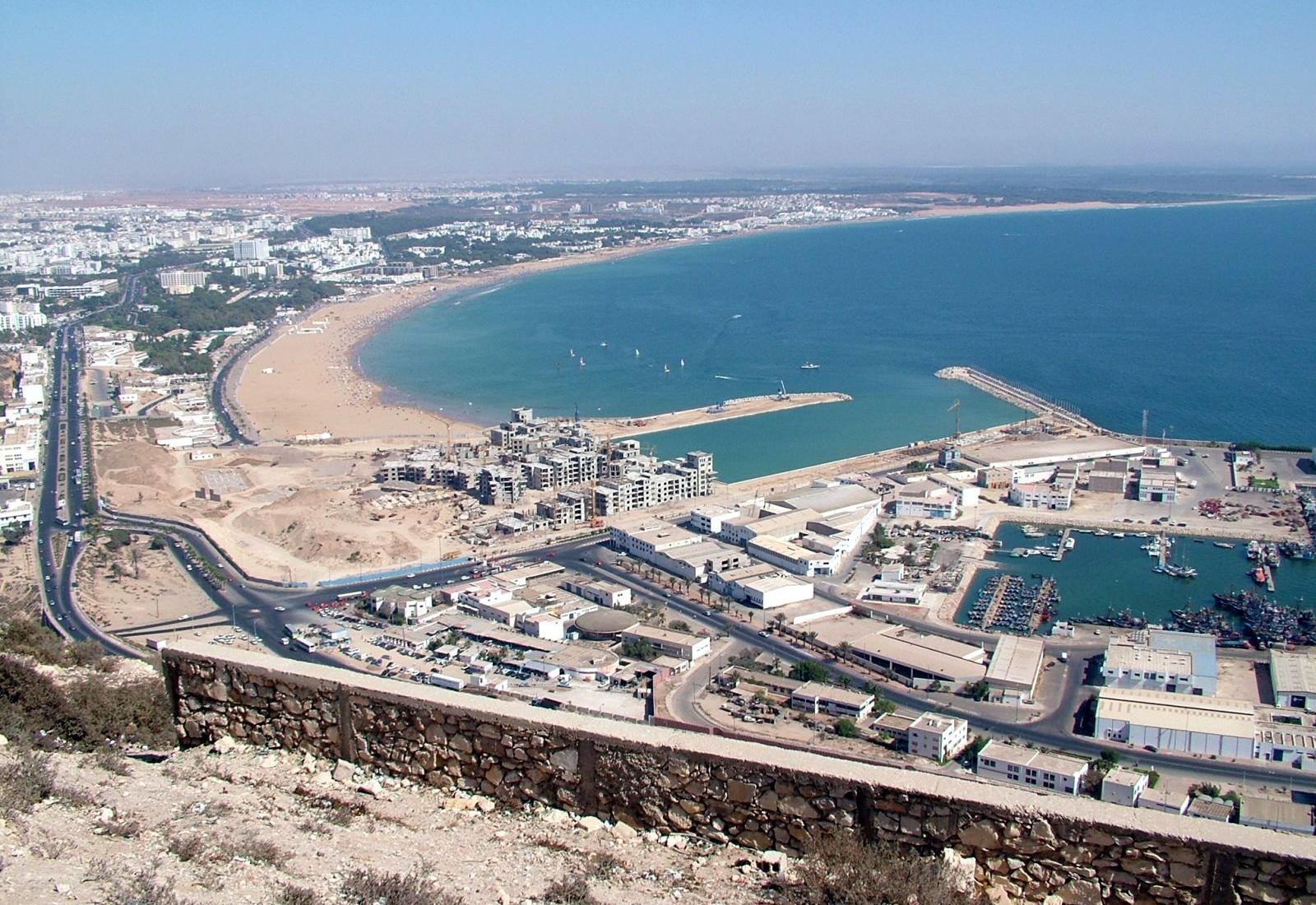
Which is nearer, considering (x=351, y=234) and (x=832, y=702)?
(x=832, y=702)

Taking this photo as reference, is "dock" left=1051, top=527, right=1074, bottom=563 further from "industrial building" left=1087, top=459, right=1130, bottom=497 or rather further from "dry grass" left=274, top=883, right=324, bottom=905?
"dry grass" left=274, top=883, right=324, bottom=905

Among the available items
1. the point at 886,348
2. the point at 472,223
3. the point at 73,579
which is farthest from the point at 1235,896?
the point at 472,223

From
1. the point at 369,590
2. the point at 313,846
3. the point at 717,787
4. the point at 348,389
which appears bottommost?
the point at 369,590

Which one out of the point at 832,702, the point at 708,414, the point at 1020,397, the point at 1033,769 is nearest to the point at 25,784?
the point at 1033,769

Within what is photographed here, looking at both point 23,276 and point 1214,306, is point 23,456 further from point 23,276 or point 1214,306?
point 1214,306

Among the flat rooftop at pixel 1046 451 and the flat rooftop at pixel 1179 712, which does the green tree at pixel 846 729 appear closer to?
the flat rooftop at pixel 1179 712

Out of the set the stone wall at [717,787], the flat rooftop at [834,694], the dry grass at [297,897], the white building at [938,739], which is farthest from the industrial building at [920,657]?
the dry grass at [297,897]

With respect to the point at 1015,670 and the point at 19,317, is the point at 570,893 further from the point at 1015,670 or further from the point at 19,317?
the point at 19,317
